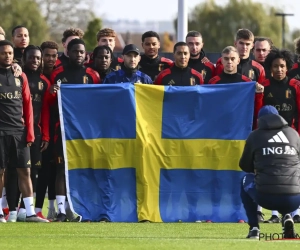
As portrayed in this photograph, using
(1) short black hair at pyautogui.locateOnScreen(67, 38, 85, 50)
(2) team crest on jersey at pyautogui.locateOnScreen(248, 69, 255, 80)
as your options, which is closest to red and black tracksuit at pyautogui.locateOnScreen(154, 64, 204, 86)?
(2) team crest on jersey at pyautogui.locateOnScreen(248, 69, 255, 80)

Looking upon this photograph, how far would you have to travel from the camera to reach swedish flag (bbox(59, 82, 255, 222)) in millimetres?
14898

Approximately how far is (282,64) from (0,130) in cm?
386

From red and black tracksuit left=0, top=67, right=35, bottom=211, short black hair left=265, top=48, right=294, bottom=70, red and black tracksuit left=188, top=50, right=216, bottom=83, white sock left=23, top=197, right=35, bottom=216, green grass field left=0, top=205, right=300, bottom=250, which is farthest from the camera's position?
red and black tracksuit left=188, top=50, right=216, bottom=83

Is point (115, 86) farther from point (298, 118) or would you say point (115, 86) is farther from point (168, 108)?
point (298, 118)

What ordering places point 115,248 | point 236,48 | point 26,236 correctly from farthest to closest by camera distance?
1. point 236,48
2. point 26,236
3. point 115,248

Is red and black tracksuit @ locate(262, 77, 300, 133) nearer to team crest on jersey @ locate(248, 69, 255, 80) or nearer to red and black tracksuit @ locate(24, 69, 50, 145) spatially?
team crest on jersey @ locate(248, 69, 255, 80)

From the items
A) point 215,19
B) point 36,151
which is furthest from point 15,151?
point 215,19

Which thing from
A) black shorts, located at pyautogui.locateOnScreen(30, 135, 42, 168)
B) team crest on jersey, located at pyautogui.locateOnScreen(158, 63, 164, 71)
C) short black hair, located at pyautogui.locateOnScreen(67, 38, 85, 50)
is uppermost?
short black hair, located at pyautogui.locateOnScreen(67, 38, 85, 50)

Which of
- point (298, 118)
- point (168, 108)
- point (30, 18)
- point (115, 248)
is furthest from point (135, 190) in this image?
point (30, 18)

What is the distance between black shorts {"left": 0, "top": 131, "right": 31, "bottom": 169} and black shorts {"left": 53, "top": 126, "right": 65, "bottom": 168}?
53 centimetres

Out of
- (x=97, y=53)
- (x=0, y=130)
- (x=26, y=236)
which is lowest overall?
(x=26, y=236)

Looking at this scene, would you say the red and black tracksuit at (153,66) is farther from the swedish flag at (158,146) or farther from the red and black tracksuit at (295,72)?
the red and black tracksuit at (295,72)

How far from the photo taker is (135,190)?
14.9 meters

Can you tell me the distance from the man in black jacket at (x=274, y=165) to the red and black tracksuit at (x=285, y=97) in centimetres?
310
